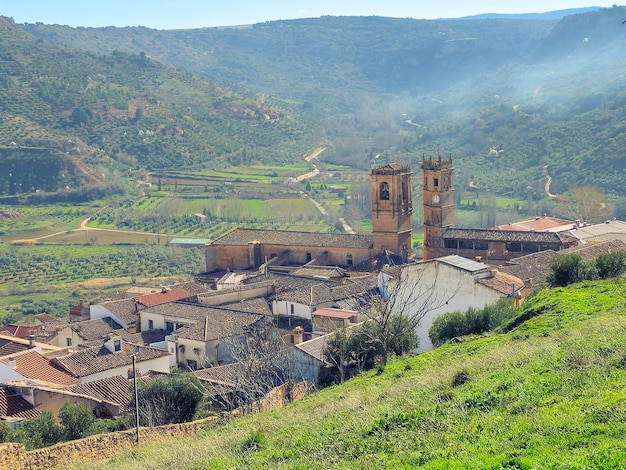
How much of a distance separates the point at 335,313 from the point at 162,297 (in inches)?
421

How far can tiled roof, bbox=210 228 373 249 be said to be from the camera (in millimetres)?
46312

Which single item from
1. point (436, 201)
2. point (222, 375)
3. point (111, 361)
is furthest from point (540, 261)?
point (111, 361)

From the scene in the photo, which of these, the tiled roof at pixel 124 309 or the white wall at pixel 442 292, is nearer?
Answer: the white wall at pixel 442 292

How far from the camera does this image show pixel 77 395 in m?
23.4

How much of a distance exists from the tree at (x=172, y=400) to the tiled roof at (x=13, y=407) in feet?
8.05

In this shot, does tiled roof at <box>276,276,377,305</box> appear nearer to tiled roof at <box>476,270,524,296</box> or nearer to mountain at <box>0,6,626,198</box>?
tiled roof at <box>476,270,524,296</box>

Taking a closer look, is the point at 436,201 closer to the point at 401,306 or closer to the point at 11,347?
the point at 401,306

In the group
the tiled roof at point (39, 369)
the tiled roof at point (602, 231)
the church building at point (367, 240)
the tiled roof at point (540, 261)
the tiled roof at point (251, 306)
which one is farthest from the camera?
the church building at point (367, 240)

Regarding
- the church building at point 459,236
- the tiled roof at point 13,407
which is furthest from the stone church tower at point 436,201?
the tiled roof at point 13,407

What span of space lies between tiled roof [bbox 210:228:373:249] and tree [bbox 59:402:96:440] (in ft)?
85.5

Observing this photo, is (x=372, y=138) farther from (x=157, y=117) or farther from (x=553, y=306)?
(x=553, y=306)

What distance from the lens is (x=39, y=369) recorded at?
2761 cm

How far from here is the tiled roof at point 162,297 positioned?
40000 millimetres

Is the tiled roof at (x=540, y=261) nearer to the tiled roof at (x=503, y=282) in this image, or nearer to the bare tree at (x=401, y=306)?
the tiled roof at (x=503, y=282)
